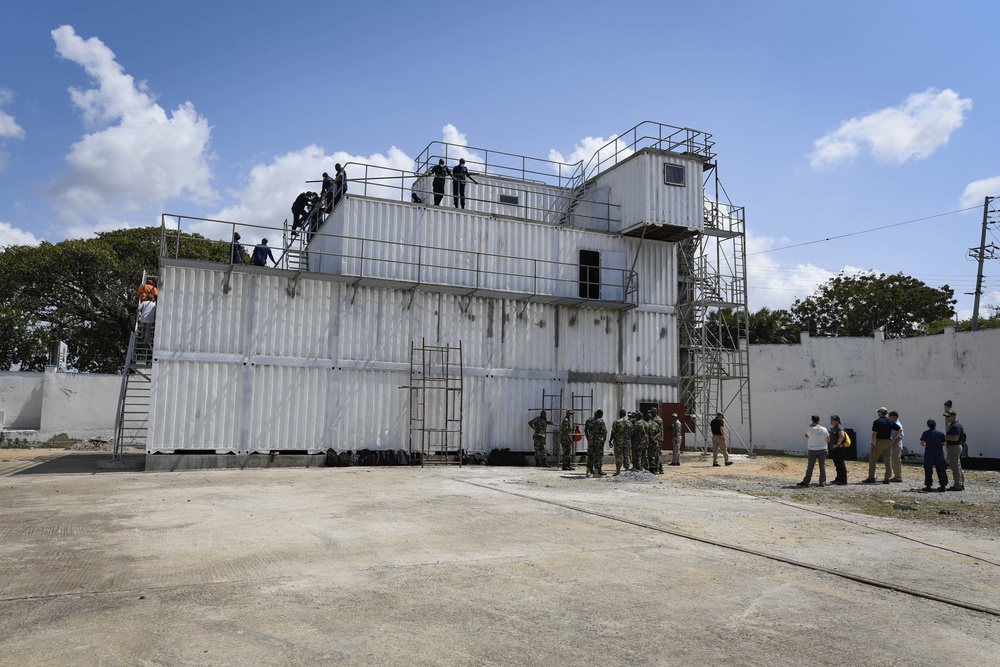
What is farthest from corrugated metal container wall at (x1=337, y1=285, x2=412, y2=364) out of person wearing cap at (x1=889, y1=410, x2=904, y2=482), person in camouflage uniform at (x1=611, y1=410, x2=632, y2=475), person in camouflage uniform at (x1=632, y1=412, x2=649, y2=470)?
person wearing cap at (x1=889, y1=410, x2=904, y2=482)

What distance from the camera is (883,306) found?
163 ft

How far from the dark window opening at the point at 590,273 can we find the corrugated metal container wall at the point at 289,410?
9.22m

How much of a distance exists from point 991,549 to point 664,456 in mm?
14966

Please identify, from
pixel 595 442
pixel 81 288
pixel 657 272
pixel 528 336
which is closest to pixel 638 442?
pixel 595 442

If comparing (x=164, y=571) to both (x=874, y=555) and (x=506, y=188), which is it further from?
(x=506, y=188)

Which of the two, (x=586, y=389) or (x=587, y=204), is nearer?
(x=586, y=389)

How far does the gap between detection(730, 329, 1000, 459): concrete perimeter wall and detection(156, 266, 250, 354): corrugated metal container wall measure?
83.9ft

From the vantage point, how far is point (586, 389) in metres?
23.8

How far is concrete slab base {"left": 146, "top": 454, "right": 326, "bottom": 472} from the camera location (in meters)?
18.2

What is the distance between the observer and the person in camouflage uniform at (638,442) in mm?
18156

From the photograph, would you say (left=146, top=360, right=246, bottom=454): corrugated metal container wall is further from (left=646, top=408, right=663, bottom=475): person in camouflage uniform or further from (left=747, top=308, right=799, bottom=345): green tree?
(left=747, top=308, right=799, bottom=345): green tree

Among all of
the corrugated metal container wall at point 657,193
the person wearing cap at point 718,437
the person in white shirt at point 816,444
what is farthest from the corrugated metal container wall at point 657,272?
the person in white shirt at point 816,444

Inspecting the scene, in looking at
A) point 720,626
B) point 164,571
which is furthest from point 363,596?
point 720,626

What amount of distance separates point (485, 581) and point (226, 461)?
14.0 metres
